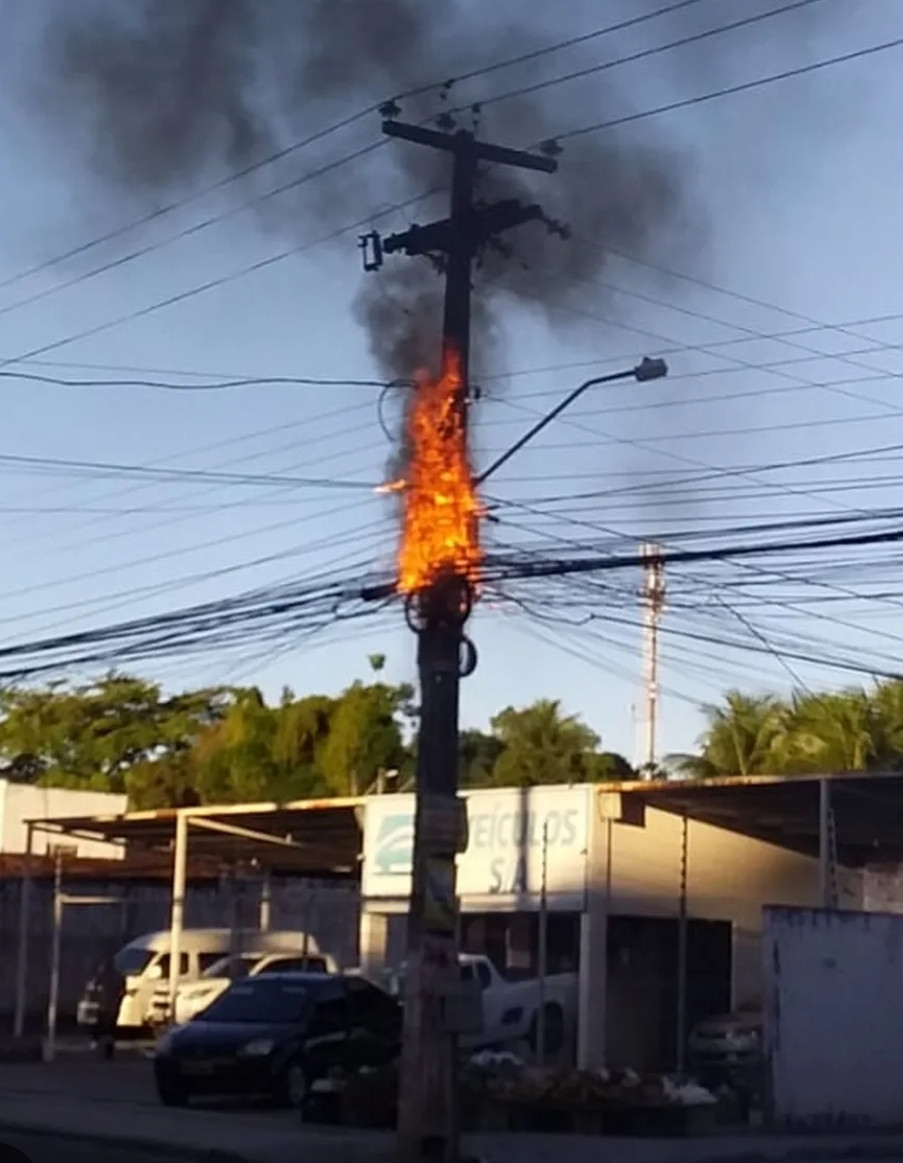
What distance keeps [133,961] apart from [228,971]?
355 centimetres

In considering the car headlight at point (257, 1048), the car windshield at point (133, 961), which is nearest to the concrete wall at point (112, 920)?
the car windshield at point (133, 961)

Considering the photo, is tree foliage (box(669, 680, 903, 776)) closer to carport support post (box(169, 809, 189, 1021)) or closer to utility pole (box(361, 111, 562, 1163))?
carport support post (box(169, 809, 189, 1021))

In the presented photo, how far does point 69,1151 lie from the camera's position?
70.3 feet

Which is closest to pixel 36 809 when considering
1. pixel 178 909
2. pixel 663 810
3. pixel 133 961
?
pixel 133 961

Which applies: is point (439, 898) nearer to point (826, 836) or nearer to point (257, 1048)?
point (257, 1048)

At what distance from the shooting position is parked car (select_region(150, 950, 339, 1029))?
115 ft

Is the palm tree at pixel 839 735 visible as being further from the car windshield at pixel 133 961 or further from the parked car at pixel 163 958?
the car windshield at pixel 133 961

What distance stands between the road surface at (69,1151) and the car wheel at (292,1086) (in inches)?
163

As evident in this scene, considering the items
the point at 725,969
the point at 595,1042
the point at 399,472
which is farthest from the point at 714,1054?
the point at 399,472

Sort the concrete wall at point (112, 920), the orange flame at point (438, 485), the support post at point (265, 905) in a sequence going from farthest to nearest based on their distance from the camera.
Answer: the concrete wall at point (112, 920)
the support post at point (265, 905)
the orange flame at point (438, 485)

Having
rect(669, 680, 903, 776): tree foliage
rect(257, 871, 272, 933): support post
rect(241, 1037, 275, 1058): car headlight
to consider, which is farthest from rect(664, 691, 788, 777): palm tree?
rect(241, 1037, 275, 1058): car headlight

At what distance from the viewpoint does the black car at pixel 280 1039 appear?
87.3 ft

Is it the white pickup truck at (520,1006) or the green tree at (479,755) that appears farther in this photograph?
the green tree at (479,755)

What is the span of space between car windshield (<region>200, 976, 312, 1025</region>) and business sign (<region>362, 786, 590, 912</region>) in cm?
453
